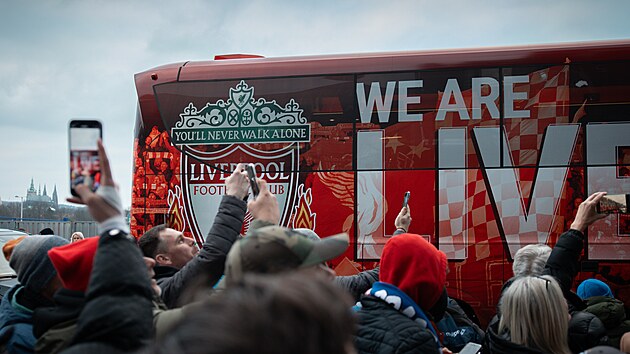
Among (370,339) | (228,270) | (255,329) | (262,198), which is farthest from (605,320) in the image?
(255,329)

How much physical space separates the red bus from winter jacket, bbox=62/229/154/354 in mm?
5106

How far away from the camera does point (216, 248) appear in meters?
2.72

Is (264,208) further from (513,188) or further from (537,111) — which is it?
(537,111)

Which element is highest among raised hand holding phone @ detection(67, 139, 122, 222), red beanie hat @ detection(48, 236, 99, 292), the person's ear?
raised hand holding phone @ detection(67, 139, 122, 222)

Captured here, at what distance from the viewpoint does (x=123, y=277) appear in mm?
1772

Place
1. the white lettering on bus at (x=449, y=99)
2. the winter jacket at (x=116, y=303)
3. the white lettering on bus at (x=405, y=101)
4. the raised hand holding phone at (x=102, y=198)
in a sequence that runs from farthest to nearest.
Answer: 1. the white lettering on bus at (x=405, y=101)
2. the white lettering on bus at (x=449, y=99)
3. the raised hand holding phone at (x=102, y=198)
4. the winter jacket at (x=116, y=303)

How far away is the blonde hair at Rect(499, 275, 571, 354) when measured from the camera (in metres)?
2.76

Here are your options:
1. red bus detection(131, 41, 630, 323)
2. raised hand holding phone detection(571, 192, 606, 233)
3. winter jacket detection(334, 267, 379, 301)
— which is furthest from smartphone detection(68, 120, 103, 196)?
red bus detection(131, 41, 630, 323)

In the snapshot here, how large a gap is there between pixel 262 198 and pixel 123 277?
1015mm

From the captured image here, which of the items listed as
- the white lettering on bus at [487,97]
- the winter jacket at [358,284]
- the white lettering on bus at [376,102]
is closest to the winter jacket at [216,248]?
the winter jacket at [358,284]

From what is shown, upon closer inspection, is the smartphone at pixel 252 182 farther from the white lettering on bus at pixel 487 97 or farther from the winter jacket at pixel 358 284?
the white lettering on bus at pixel 487 97

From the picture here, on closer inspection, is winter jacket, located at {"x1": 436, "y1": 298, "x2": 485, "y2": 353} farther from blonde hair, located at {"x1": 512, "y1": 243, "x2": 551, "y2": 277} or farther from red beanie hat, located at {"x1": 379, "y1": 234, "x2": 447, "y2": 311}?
red beanie hat, located at {"x1": 379, "y1": 234, "x2": 447, "y2": 311}

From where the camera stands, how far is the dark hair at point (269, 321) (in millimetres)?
916

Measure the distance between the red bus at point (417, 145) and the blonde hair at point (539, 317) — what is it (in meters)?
3.80
